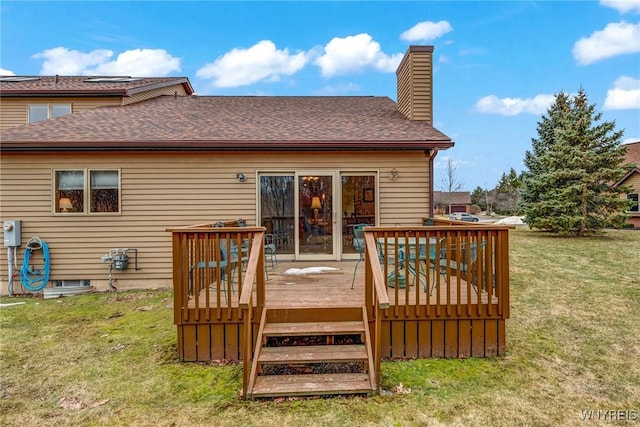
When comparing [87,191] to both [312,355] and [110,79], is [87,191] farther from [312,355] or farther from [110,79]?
[110,79]

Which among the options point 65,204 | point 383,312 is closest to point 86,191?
point 65,204

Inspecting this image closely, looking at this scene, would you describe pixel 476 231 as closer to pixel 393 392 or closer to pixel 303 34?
pixel 393 392

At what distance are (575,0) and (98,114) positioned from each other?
1663 centimetres

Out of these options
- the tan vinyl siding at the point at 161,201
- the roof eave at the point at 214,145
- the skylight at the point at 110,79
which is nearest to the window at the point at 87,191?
the tan vinyl siding at the point at 161,201

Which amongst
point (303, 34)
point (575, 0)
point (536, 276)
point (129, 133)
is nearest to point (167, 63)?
point (303, 34)

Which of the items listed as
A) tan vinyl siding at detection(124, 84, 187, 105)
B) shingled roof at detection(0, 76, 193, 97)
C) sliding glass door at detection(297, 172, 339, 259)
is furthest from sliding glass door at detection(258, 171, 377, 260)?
shingled roof at detection(0, 76, 193, 97)

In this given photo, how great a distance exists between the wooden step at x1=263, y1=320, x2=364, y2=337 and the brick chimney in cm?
563

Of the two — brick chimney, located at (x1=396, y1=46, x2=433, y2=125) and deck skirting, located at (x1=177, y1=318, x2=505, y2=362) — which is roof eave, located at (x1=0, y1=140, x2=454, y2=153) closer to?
brick chimney, located at (x1=396, y1=46, x2=433, y2=125)

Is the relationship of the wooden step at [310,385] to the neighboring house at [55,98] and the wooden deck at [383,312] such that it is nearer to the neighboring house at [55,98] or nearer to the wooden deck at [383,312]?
the wooden deck at [383,312]

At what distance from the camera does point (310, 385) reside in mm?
2965

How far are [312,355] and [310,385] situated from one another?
0.97ft

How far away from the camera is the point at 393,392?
2973mm

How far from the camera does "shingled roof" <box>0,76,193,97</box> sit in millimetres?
9336

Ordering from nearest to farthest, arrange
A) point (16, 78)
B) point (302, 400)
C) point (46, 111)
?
point (302, 400) → point (46, 111) → point (16, 78)
